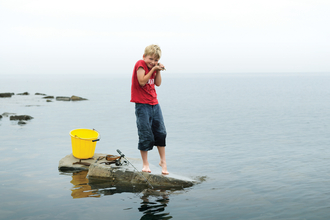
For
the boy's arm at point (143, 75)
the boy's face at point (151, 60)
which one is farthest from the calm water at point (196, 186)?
the boy's face at point (151, 60)

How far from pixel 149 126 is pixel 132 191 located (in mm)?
1558

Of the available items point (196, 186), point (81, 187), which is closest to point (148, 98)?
point (196, 186)

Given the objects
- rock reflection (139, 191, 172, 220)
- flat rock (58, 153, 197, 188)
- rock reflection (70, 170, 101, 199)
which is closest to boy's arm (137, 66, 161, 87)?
flat rock (58, 153, 197, 188)

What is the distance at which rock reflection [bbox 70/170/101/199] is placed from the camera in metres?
6.80

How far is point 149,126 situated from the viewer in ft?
22.0

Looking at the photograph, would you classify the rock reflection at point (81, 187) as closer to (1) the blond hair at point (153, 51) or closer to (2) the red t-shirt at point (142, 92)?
(2) the red t-shirt at point (142, 92)

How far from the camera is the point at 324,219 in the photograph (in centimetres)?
573

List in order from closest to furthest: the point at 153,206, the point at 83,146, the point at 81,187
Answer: the point at 153,206 < the point at 81,187 < the point at 83,146

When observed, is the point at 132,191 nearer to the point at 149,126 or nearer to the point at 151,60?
the point at 149,126

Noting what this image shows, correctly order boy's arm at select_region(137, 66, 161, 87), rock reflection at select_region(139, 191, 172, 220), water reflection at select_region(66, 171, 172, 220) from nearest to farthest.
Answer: rock reflection at select_region(139, 191, 172, 220)
water reflection at select_region(66, 171, 172, 220)
boy's arm at select_region(137, 66, 161, 87)

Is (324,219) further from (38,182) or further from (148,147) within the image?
(38,182)

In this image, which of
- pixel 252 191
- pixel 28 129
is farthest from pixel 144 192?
pixel 28 129

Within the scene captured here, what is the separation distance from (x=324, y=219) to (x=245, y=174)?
335 cm

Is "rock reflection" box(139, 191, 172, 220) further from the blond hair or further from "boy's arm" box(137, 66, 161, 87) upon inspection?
the blond hair
